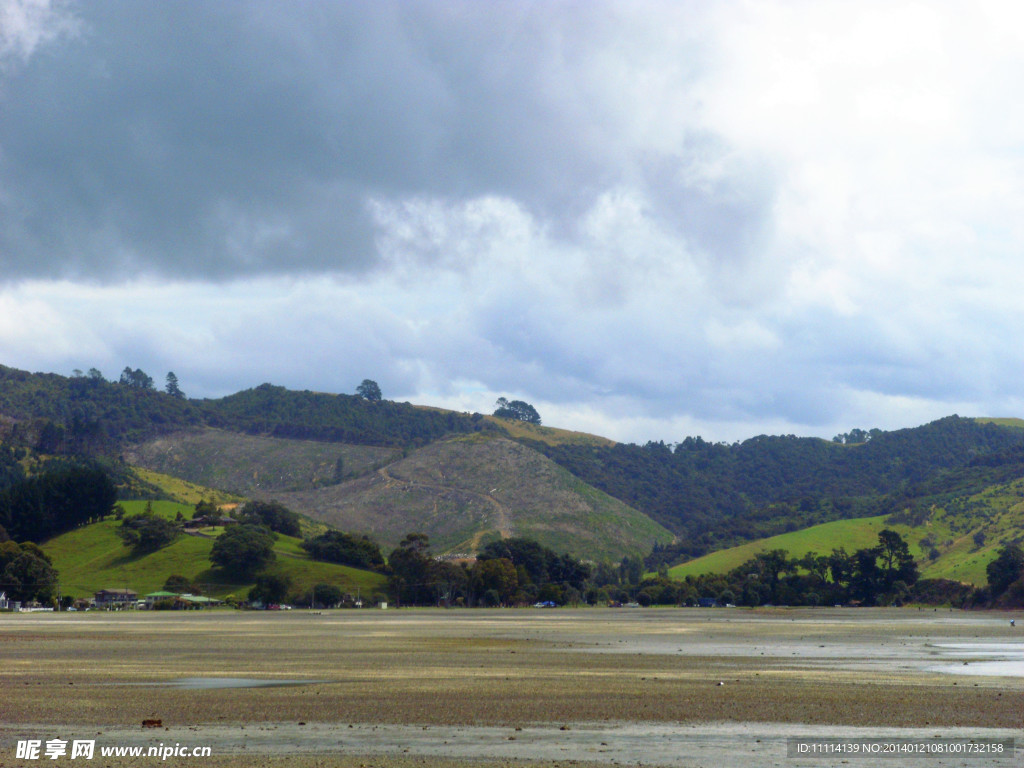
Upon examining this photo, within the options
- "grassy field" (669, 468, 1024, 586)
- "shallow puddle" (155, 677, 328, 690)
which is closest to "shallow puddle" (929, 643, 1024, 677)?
"shallow puddle" (155, 677, 328, 690)

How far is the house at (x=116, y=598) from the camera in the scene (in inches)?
5300

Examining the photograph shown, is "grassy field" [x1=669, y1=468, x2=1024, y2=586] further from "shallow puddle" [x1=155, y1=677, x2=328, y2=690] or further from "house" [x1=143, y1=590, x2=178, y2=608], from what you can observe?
"shallow puddle" [x1=155, y1=677, x2=328, y2=690]

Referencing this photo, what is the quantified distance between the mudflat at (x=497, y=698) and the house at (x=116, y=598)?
97642mm

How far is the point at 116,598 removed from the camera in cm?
13888

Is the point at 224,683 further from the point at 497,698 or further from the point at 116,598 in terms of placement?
the point at 116,598

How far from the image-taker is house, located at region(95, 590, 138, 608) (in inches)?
5300

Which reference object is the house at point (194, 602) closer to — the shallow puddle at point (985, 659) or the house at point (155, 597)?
the house at point (155, 597)

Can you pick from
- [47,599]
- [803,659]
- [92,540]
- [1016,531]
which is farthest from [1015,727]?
[92,540]

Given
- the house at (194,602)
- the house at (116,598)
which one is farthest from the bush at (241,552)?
the house at (116,598)

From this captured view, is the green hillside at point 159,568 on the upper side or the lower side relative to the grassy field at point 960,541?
lower

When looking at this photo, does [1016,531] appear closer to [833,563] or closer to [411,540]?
[833,563]

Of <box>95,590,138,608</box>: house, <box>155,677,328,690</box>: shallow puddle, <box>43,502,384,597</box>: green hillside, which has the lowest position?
<box>95,590,138,608</box>: house

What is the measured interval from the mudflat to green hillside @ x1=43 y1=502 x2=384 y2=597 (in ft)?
362

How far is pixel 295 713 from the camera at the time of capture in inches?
863
